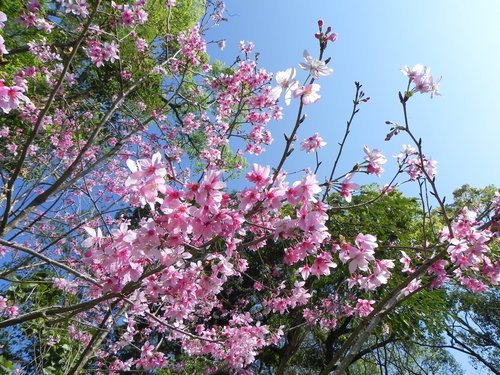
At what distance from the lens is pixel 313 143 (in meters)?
3.05

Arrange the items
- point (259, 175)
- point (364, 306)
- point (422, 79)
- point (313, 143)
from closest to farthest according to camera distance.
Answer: point (259, 175) → point (422, 79) → point (313, 143) → point (364, 306)

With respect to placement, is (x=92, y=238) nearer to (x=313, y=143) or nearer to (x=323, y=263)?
(x=323, y=263)

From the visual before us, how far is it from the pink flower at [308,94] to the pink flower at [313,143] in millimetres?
1088

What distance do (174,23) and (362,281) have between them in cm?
897

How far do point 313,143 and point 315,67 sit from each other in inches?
45.2

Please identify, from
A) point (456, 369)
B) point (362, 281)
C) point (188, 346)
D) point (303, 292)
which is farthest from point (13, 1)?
point (456, 369)

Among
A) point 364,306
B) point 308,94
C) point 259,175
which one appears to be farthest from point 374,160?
point 364,306

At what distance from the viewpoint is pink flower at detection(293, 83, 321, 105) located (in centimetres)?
194

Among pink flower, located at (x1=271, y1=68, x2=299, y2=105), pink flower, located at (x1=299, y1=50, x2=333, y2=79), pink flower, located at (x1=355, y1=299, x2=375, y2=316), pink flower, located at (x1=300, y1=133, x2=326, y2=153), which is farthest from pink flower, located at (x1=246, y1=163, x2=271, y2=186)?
pink flower, located at (x1=355, y1=299, x2=375, y2=316)

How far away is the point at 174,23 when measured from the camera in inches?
369

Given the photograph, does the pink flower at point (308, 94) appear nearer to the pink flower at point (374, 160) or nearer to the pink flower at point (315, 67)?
the pink flower at point (315, 67)

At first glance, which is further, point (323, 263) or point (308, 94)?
point (323, 263)

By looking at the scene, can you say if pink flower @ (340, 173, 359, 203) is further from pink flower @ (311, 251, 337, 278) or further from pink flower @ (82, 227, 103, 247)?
pink flower @ (82, 227, 103, 247)

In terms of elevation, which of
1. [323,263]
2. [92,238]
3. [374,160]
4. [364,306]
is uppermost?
[374,160]
